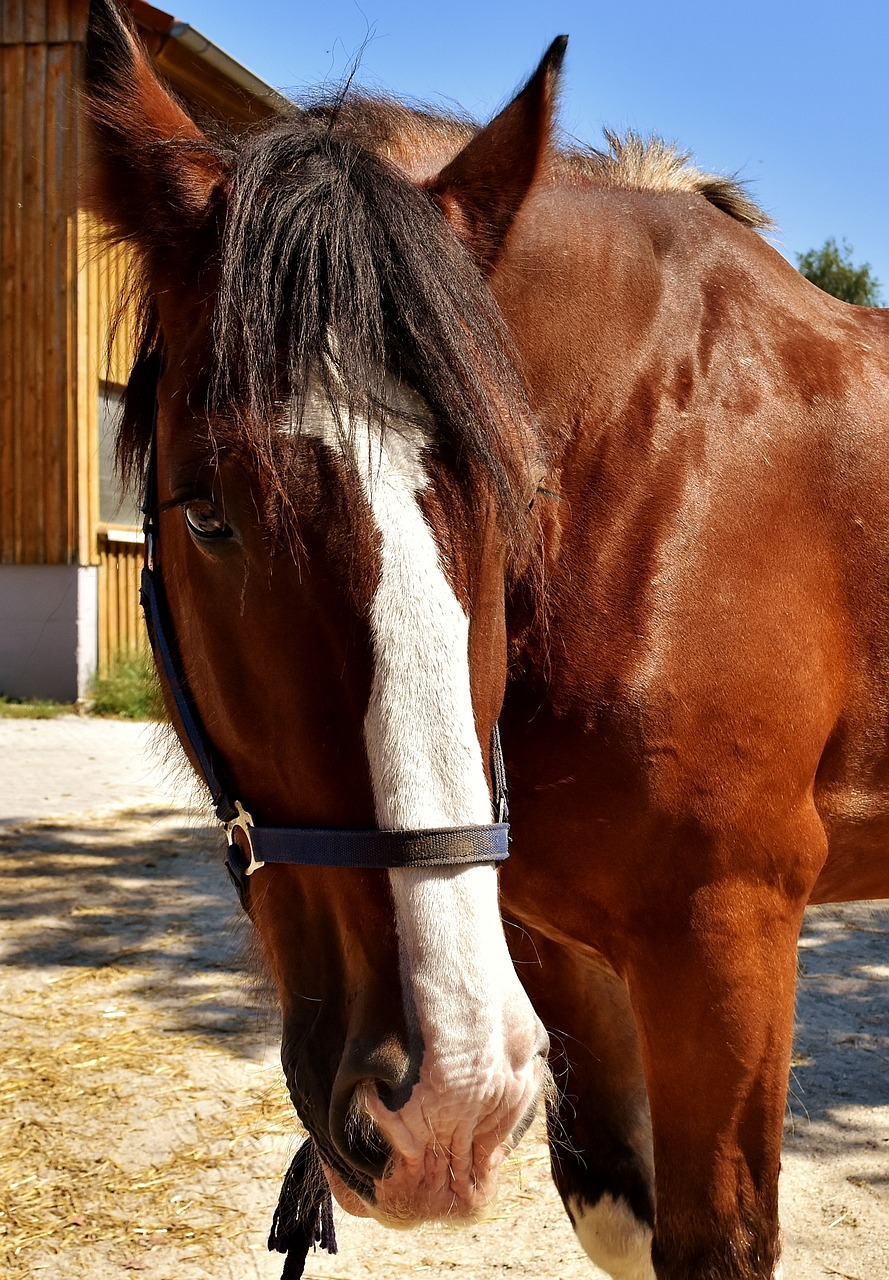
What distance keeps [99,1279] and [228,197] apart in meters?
2.40

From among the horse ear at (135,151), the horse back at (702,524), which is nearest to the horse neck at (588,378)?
the horse back at (702,524)

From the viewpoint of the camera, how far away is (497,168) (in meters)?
1.68

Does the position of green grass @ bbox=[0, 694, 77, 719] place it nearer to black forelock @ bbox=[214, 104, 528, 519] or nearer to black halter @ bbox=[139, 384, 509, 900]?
black halter @ bbox=[139, 384, 509, 900]

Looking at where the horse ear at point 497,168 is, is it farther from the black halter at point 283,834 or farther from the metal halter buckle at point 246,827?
the metal halter buckle at point 246,827

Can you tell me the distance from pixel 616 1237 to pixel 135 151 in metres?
2.20

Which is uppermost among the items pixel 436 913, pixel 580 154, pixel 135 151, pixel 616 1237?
pixel 580 154

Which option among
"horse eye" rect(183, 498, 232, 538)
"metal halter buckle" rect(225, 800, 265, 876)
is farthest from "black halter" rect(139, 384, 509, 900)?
"horse eye" rect(183, 498, 232, 538)

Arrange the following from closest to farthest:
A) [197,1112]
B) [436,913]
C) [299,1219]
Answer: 1. [436,913]
2. [299,1219]
3. [197,1112]

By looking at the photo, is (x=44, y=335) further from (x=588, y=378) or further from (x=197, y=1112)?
(x=588, y=378)

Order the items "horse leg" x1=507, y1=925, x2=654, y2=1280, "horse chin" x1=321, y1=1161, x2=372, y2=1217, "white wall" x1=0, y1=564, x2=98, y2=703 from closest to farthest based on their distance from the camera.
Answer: "horse chin" x1=321, y1=1161, x2=372, y2=1217
"horse leg" x1=507, y1=925, x2=654, y2=1280
"white wall" x1=0, y1=564, x2=98, y2=703

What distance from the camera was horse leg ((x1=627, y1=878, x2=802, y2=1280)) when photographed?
1.67 meters

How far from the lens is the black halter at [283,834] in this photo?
1.24 meters

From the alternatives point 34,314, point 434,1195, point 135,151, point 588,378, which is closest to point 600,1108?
point 434,1195

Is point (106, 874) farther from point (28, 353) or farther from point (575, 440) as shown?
point (28, 353)
